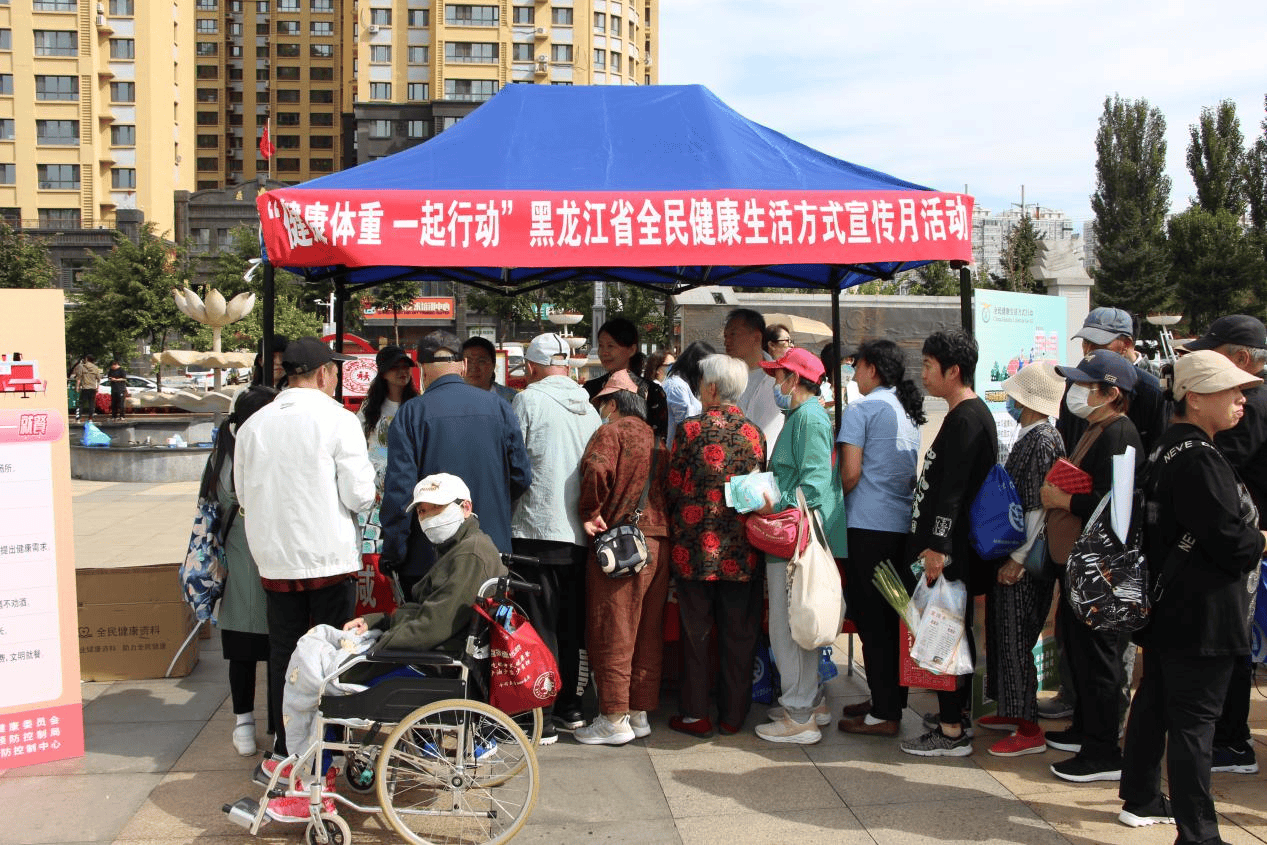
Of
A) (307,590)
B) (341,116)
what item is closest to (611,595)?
(307,590)

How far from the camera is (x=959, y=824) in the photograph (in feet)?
12.8

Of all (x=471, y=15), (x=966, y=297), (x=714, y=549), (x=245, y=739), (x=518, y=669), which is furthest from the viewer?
(x=471, y=15)

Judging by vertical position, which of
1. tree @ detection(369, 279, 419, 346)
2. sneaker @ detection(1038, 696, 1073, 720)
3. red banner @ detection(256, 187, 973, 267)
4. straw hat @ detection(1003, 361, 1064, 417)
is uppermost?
tree @ detection(369, 279, 419, 346)

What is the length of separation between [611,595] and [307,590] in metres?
1.30

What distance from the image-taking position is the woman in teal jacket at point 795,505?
465cm

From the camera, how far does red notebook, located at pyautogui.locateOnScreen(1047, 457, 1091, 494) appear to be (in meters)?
4.13

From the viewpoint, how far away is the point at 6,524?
170 inches

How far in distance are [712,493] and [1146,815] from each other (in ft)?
6.77

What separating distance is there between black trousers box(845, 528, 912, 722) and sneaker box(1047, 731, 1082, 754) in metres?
0.66

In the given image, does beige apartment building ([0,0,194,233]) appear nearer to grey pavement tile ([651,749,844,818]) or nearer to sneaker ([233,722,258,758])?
sneaker ([233,722,258,758])

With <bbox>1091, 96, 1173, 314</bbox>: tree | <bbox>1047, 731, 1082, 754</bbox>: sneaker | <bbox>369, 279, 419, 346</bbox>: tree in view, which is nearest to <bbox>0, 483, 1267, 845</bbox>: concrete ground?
<bbox>1047, 731, 1082, 754</bbox>: sneaker

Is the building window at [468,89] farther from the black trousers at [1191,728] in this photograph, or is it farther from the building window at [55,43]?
the black trousers at [1191,728]

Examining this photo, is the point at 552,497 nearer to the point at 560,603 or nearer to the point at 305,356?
the point at 560,603

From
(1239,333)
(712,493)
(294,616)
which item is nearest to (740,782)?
(712,493)
